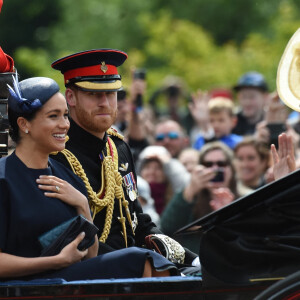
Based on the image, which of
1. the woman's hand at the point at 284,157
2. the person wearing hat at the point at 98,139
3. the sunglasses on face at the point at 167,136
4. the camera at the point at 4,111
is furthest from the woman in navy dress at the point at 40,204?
the sunglasses on face at the point at 167,136

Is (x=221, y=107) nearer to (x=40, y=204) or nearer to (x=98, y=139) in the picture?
(x=98, y=139)

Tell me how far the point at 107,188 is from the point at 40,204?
79cm

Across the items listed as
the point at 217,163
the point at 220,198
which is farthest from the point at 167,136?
the point at 220,198

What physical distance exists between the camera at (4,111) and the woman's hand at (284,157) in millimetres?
1567

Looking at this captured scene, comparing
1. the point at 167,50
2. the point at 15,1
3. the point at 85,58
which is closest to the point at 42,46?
the point at 15,1

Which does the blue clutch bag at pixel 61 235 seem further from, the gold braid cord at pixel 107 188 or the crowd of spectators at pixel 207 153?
the crowd of spectators at pixel 207 153

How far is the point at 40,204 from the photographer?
16.3 ft

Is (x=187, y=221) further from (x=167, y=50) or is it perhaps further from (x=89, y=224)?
(x=167, y=50)

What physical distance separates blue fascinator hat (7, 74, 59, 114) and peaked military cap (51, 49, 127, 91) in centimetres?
59

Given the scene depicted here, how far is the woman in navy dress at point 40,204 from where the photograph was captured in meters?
4.90

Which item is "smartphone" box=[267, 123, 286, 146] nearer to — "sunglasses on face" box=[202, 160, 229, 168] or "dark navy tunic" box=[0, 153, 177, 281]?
"sunglasses on face" box=[202, 160, 229, 168]

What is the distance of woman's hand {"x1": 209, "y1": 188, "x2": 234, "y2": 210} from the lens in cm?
876

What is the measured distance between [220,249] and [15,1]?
2634 cm

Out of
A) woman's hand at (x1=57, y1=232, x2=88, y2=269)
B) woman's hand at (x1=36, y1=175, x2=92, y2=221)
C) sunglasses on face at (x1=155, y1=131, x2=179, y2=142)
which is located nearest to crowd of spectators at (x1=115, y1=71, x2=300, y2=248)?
sunglasses on face at (x1=155, y1=131, x2=179, y2=142)
